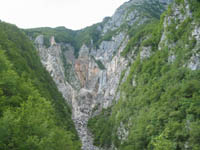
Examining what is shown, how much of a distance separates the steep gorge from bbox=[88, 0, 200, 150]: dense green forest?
1.79ft

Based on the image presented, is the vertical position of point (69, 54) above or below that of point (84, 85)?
above

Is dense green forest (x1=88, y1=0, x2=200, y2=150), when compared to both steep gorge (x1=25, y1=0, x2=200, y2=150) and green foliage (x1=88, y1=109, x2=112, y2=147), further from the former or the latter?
green foliage (x1=88, y1=109, x2=112, y2=147)

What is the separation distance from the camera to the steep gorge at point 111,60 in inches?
1919

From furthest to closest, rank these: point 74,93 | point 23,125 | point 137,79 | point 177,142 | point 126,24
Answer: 1. point 126,24
2. point 74,93
3. point 137,79
4. point 177,142
5. point 23,125

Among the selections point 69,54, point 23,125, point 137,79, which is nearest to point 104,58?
point 69,54

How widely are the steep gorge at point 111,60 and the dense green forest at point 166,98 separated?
55 centimetres

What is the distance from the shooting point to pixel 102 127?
75375mm

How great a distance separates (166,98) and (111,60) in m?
81.9

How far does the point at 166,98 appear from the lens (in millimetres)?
36156

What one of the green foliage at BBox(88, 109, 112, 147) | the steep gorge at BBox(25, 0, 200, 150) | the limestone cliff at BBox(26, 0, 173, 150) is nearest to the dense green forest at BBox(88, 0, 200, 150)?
the steep gorge at BBox(25, 0, 200, 150)

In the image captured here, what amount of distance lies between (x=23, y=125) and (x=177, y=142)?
22.7 m

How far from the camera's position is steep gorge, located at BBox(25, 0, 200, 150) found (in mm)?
48731

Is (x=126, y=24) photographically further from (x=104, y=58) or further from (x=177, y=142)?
(x=177, y=142)

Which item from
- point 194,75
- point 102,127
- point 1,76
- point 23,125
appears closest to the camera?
point 23,125
